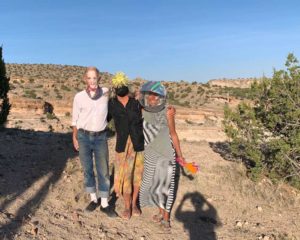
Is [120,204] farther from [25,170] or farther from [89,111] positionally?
[25,170]

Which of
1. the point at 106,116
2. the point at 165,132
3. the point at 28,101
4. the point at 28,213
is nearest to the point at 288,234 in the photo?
the point at 165,132

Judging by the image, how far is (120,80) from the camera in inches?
180

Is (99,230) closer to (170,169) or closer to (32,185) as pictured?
(170,169)

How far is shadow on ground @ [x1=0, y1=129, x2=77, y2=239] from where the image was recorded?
16.1 ft

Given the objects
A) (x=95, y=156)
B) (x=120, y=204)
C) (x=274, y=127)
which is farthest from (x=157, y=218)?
(x=274, y=127)

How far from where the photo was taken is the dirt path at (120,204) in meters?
4.80

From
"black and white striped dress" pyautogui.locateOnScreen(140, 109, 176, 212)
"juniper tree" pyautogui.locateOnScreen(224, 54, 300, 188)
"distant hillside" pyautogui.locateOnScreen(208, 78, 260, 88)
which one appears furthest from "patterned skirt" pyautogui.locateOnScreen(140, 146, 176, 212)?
"distant hillside" pyautogui.locateOnScreen(208, 78, 260, 88)

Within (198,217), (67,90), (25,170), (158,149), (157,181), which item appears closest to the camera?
(158,149)

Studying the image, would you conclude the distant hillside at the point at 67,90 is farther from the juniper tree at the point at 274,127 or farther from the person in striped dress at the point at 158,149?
the person in striped dress at the point at 158,149

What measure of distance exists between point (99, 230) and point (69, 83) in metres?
37.2

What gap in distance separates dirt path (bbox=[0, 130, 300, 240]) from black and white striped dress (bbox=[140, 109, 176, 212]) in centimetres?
42

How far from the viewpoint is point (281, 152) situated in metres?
7.44

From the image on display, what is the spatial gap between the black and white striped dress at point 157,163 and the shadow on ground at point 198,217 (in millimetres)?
723

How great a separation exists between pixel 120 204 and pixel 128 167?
110 centimetres
